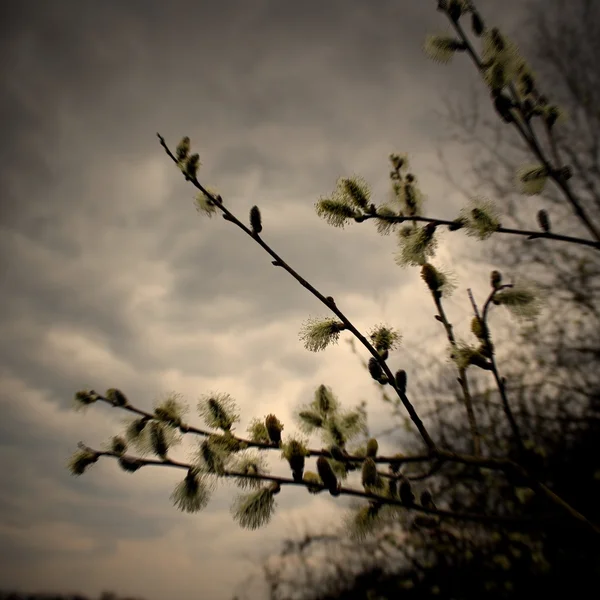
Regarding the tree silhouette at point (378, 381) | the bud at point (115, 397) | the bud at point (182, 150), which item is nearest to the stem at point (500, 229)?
the tree silhouette at point (378, 381)

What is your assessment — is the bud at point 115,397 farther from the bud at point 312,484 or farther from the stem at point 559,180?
the stem at point 559,180

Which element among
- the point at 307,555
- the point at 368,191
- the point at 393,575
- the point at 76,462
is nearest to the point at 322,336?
the point at 368,191

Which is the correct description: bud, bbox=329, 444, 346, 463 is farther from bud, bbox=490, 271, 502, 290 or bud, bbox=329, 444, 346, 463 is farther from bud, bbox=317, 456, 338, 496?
bud, bbox=490, 271, 502, 290

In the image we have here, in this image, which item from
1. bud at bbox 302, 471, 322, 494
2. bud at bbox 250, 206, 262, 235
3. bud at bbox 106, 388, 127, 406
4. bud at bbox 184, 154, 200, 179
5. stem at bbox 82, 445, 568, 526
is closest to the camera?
stem at bbox 82, 445, 568, 526

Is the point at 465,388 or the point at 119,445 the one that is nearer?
the point at 465,388

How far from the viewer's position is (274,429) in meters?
1.12

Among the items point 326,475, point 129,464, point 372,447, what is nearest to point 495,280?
point 372,447

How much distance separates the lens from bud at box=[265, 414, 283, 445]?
3.65ft

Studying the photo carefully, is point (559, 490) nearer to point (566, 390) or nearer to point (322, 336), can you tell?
point (566, 390)

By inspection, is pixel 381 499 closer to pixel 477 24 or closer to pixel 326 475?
pixel 326 475

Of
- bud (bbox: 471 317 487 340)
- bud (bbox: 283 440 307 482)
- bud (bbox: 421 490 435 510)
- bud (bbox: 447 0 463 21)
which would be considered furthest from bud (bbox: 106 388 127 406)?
bud (bbox: 447 0 463 21)

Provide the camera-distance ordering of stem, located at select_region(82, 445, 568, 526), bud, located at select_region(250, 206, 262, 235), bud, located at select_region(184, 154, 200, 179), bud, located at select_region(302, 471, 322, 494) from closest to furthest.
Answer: stem, located at select_region(82, 445, 568, 526), bud, located at select_region(302, 471, 322, 494), bud, located at select_region(250, 206, 262, 235), bud, located at select_region(184, 154, 200, 179)

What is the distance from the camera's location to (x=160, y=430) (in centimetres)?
129

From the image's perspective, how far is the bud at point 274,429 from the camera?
3.65 ft
